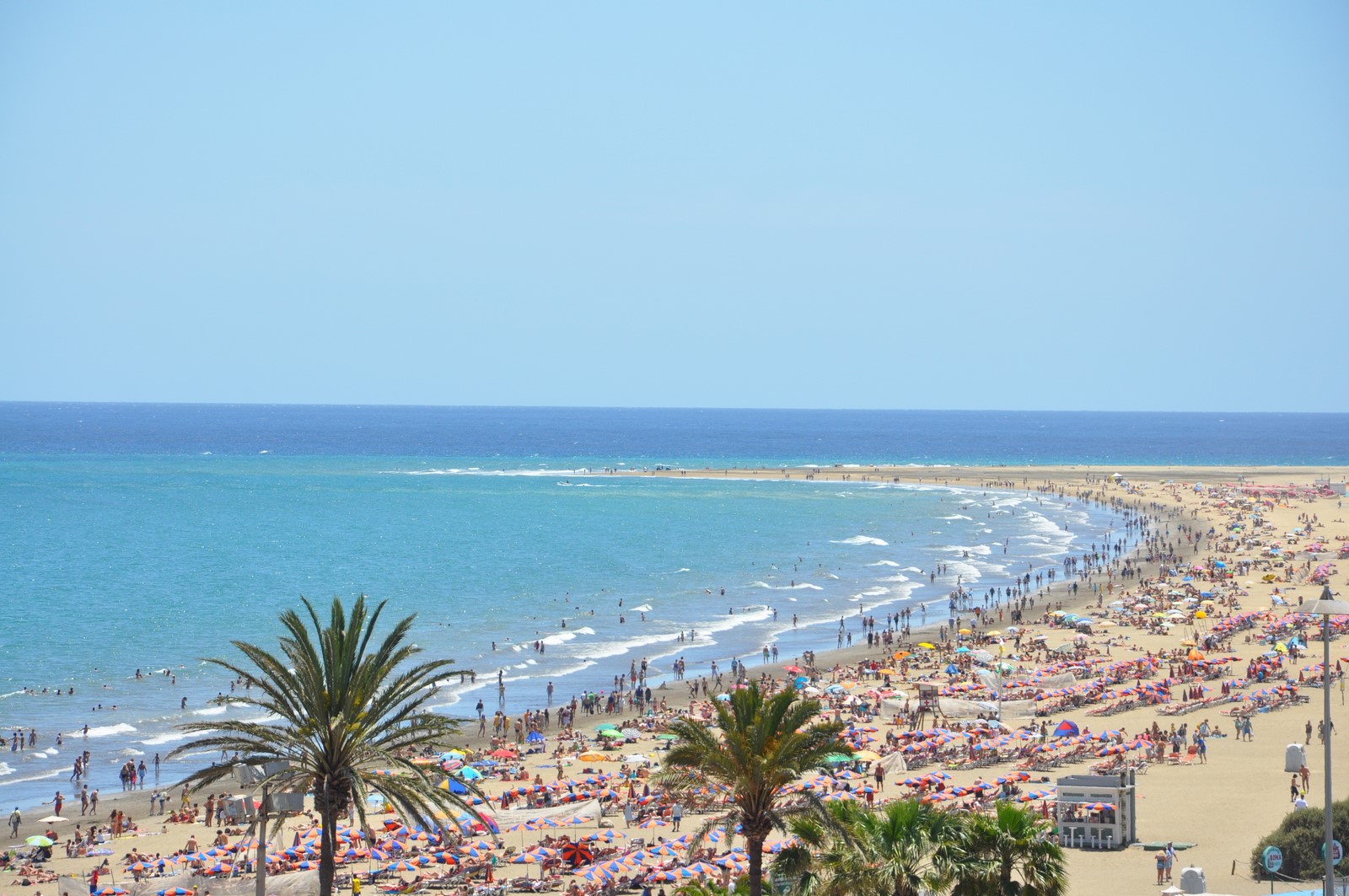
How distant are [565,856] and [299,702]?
12183mm

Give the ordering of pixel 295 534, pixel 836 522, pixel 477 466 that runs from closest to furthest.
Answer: pixel 295 534
pixel 836 522
pixel 477 466

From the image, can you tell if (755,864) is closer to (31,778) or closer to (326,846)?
(326,846)

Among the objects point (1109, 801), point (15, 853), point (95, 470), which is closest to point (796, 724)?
point (1109, 801)

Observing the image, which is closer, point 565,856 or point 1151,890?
point 1151,890

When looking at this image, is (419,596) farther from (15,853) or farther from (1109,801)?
(1109,801)

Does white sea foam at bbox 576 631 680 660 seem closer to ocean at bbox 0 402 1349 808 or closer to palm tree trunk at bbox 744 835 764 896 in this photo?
ocean at bbox 0 402 1349 808

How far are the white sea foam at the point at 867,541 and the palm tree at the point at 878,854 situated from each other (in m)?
78.2

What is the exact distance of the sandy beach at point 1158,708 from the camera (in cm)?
2920

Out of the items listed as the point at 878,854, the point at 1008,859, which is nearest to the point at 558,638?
the point at 878,854

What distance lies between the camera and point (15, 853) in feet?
101

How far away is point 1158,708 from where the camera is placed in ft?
143

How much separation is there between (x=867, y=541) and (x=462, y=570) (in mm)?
30857

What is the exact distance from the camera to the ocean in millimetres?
50156

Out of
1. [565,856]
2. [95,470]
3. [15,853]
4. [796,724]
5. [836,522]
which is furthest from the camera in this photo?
[95,470]
